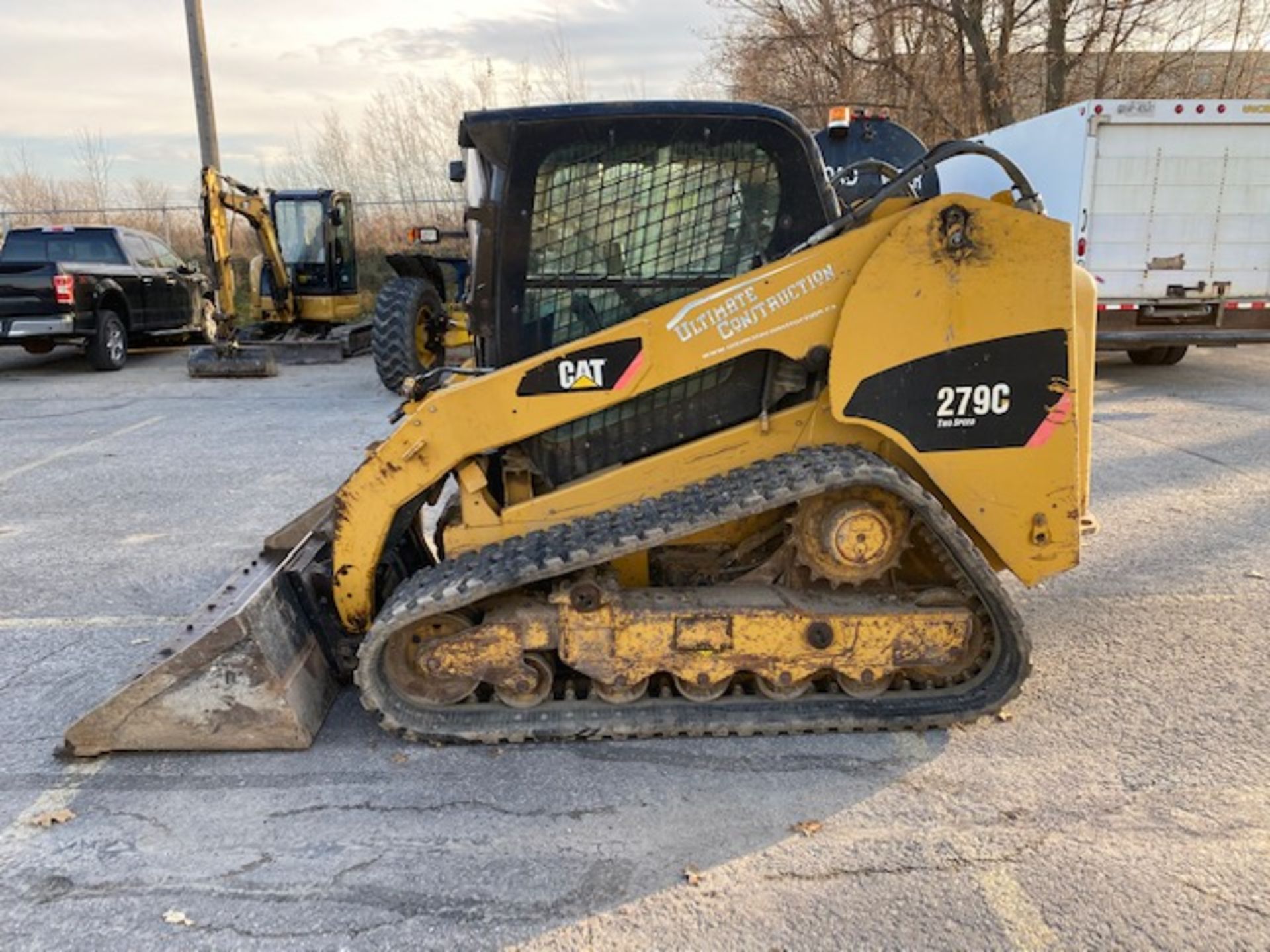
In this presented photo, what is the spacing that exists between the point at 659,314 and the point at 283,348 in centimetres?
1247

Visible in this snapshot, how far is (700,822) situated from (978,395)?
179 cm

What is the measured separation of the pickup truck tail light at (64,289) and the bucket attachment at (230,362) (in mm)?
1693

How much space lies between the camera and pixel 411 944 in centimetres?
249

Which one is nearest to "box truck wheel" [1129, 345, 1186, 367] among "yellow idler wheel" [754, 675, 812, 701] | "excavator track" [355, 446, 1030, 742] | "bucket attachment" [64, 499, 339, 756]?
"excavator track" [355, 446, 1030, 742]

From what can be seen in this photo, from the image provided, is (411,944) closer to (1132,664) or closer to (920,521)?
(920,521)

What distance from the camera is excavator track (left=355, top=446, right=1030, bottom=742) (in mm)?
3244

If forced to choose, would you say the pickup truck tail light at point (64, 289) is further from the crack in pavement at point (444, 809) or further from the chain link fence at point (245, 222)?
the crack in pavement at point (444, 809)

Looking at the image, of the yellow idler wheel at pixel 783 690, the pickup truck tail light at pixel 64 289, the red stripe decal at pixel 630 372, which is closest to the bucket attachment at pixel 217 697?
the red stripe decal at pixel 630 372

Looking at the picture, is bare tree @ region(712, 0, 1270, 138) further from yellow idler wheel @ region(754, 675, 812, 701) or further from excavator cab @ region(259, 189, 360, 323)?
yellow idler wheel @ region(754, 675, 812, 701)

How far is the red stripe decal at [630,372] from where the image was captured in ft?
11.2

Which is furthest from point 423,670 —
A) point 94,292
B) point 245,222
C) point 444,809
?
point 245,222

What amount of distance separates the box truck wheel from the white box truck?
4.79ft

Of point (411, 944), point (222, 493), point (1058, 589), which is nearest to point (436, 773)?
point (411, 944)

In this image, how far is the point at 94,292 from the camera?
13383 mm
